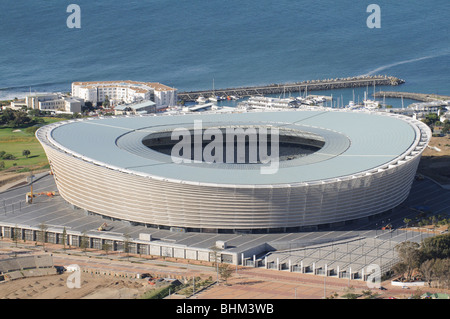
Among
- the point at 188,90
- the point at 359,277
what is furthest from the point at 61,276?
the point at 188,90

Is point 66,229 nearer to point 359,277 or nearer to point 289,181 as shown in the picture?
point 289,181

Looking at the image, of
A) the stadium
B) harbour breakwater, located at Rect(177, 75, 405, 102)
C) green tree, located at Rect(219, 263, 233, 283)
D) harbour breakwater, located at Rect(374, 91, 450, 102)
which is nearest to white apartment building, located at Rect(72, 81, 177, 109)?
harbour breakwater, located at Rect(177, 75, 405, 102)

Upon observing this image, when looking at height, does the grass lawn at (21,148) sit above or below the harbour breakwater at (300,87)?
below

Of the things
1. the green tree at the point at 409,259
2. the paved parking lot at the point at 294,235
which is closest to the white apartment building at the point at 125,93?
the paved parking lot at the point at 294,235

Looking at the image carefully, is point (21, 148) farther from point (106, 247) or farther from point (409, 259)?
point (409, 259)

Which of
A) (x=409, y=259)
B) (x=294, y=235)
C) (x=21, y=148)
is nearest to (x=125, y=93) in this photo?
(x=21, y=148)

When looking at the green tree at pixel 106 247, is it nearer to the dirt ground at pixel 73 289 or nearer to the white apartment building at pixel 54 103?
the dirt ground at pixel 73 289

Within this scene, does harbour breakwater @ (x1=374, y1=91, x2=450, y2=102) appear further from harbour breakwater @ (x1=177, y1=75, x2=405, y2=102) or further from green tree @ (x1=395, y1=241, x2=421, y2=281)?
green tree @ (x1=395, y1=241, x2=421, y2=281)
